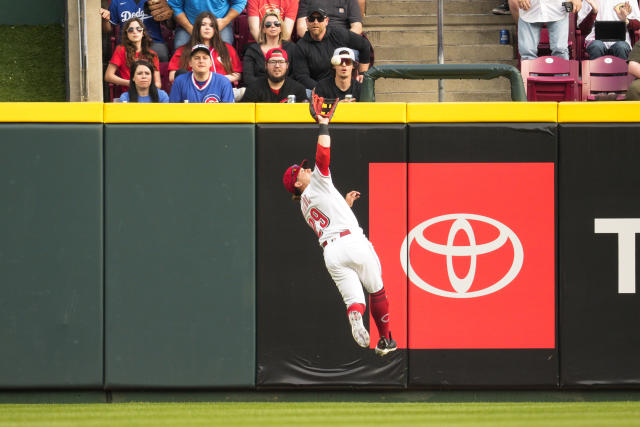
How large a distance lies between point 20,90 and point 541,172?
21.2 feet

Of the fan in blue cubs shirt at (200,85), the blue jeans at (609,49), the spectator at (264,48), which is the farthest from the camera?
the blue jeans at (609,49)

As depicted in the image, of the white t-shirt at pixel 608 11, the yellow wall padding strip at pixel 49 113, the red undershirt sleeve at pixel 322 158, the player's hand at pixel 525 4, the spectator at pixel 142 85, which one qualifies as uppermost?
the white t-shirt at pixel 608 11

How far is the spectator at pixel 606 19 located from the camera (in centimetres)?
1153

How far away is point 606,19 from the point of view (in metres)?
12.0

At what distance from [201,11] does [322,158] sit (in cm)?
412

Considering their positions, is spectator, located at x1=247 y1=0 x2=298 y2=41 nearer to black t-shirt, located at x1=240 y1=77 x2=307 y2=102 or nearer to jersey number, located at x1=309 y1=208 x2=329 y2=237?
black t-shirt, located at x1=240 y1=77 x2=307 y2=102

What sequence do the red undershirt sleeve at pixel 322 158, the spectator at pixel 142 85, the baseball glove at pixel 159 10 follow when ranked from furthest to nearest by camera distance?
the baseball glove at pixel 159 10, the spectator at pixel 142 85, the red undershirt sleeve at pixel 322 158

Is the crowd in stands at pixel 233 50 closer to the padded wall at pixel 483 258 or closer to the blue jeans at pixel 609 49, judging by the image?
the padded wall at pixel 483 258

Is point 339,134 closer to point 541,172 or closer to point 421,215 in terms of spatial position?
point 421,215

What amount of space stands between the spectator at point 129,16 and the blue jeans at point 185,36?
0.67ft

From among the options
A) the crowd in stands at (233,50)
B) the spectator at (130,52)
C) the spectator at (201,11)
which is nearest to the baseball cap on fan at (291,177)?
the crowd in stands at (233,50)

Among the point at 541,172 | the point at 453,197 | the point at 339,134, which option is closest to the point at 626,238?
the point at 541,172

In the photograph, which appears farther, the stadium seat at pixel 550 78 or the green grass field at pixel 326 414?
the stadium seat at pixel 550 78

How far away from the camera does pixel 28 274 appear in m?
6.87
